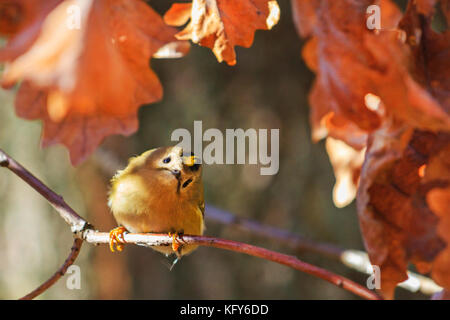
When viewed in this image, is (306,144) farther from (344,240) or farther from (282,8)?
(282,8)

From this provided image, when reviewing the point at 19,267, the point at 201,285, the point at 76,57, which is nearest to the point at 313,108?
the point at 76,57

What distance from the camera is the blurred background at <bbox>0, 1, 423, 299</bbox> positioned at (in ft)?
6.30

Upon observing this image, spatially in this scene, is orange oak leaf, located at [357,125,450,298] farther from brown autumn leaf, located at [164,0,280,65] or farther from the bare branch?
the bare branch

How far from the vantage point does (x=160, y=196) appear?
122cm

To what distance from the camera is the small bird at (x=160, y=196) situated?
3.88ft

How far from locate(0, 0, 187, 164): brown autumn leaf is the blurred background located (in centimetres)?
102

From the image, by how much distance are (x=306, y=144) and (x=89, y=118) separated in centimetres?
132

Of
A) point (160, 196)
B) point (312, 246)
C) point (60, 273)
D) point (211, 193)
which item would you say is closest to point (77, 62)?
point (60, 273)

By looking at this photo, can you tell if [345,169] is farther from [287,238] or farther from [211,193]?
[211,193]

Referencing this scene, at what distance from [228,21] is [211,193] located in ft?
4.68

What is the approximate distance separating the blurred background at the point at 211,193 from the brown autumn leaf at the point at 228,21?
1141mm

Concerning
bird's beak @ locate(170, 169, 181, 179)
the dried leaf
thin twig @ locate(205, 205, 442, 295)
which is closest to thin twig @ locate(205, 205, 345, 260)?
thin twig @ locate(205, 205, 442, 295)

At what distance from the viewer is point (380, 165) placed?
0.63 m

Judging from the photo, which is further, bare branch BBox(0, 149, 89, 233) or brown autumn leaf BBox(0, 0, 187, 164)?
bare branch BBox(0, 149, 89, 233)
